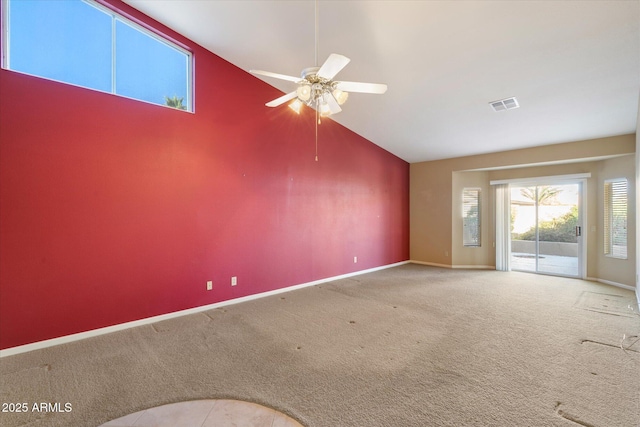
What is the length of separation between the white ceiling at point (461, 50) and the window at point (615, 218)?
44.9 inches

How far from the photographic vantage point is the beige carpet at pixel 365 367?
1960mm

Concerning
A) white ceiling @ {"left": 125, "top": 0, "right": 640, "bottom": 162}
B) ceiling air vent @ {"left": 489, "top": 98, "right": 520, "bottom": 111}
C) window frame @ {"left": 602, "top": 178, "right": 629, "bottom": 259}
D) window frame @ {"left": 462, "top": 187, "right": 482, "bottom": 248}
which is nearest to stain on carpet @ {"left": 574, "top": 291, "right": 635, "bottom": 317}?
window frame @ {"left": 602, "top": 178, "right": 629, "bottom": 259}

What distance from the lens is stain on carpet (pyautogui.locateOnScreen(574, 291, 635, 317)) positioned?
12.9ft

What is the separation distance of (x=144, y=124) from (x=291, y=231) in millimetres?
2780

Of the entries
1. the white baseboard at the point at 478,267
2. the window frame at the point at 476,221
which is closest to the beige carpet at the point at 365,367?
the white baseboard at the point at 478,267

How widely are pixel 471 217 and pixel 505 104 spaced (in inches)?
143

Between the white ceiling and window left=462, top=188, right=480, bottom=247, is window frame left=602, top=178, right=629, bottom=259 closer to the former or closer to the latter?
the white ceiling

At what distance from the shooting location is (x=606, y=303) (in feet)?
14.1

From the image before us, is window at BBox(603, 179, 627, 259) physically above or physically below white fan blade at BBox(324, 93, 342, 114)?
below

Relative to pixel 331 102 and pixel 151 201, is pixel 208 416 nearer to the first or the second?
pixel 151 201

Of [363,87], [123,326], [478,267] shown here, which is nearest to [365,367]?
[363,87]

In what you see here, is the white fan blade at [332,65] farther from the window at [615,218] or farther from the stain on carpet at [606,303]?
the window at [615,218]

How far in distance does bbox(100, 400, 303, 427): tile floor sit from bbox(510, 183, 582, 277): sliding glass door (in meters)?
7.17

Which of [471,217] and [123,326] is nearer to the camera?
[123,326]
